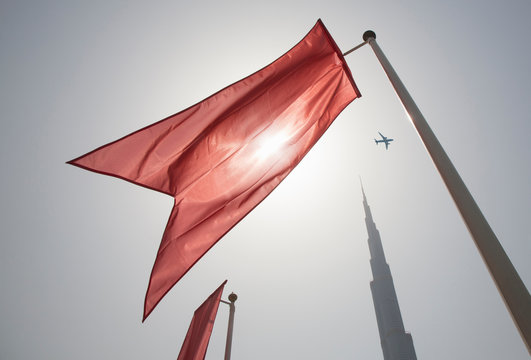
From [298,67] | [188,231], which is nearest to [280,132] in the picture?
[298,67]

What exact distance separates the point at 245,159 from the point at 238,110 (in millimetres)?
838

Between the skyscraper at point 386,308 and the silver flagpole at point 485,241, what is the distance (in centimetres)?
10261

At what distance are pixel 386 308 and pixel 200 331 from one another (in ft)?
333

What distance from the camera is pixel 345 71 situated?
567 cm

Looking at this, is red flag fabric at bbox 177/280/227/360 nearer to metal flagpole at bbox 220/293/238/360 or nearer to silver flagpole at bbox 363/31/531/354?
metal flagpole at bbox 220/293/238/360

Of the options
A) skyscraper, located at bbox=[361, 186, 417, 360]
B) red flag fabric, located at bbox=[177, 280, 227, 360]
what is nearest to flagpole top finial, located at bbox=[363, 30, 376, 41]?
red flag fabric, located at bbox=[177, 280, 227, 360]

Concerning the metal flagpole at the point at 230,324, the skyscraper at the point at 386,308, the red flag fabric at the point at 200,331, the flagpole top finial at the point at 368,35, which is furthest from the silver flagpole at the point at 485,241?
the skyscraper at the point at 386,308

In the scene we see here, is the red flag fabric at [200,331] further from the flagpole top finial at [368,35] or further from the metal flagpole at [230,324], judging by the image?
the flagpole top finial at [368,35]

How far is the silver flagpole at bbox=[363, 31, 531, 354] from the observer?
2.28 meters

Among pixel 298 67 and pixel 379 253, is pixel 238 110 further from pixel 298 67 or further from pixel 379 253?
pixel 379 253

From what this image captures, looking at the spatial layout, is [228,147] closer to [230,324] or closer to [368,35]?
[368,35]

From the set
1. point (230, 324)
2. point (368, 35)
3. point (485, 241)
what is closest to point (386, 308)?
point (230, 324)

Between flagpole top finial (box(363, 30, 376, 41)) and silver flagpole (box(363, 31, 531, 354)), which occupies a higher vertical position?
flagpole top finial (box(363, 30, 376, 41))

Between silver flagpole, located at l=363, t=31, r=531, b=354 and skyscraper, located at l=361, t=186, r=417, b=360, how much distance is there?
103m
